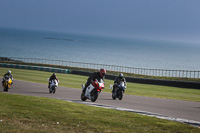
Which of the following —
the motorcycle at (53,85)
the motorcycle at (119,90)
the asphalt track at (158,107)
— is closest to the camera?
the asphalt track at (158,107)

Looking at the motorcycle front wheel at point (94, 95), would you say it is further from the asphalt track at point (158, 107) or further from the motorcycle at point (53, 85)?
the motorcycle at point (53, 85)

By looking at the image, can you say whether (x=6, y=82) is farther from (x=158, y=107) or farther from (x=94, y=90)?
(x=158, y=107)

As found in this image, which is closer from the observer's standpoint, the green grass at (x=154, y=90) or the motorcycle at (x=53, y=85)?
the motorcycle at (x=53, y=85)

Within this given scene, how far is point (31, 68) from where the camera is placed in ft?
175

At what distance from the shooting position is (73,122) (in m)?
9.91

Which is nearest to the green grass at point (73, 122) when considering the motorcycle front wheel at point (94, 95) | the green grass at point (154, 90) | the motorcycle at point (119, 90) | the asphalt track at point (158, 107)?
the asphalt track at point (158, 107)

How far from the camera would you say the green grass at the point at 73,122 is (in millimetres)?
9047

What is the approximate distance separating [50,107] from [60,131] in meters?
3.83

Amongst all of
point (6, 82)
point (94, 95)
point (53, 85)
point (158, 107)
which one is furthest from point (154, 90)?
point (158, 107)

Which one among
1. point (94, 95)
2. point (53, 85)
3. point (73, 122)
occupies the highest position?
point (53, 85)

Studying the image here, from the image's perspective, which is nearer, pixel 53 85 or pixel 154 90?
pixel 53 85

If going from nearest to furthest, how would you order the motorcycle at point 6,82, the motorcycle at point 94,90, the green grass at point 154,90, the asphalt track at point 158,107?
the asphalt track at point 158,107
the motorcycle at point 94,90
the motorcycle at point 6,82
the green grass at point 154,90

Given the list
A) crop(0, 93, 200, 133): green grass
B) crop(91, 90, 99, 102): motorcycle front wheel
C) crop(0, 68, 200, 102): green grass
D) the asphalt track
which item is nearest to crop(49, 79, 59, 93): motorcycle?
the asphalt track

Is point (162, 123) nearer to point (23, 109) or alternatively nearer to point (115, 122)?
point (115, 122)
